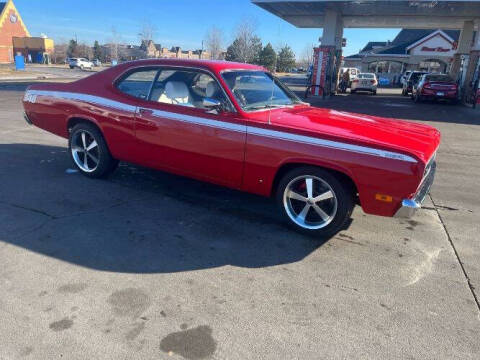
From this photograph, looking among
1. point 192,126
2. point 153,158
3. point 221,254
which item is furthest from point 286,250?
point 153,158

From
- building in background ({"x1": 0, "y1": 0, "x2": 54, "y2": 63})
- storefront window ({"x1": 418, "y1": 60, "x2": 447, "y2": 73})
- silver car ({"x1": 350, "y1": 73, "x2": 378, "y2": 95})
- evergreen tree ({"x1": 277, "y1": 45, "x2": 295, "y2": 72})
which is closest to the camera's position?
silver car ({"x1": 350, "y1": 73, "x2": 378, "y2": 95})

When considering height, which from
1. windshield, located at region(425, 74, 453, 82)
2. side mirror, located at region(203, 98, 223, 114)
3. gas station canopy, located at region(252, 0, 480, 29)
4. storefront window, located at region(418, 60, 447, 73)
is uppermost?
gas station canopy, located at region(252, 0, 480, 29)

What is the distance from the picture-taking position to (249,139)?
13.2 ft

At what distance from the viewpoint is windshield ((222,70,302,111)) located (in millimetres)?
4363

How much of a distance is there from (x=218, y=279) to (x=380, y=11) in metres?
23.7

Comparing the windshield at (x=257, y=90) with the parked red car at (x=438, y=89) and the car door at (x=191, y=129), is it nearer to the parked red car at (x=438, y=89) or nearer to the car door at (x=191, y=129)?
the car door at (x=191, y=129)

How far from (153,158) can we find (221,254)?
179 cm

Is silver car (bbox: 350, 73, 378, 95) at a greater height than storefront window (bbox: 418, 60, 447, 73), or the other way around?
storefront window (bbox: 418, 60, 447, 73)

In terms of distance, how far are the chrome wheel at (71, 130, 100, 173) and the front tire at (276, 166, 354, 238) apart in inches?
114

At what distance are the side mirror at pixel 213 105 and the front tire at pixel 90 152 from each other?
1910 millimetres

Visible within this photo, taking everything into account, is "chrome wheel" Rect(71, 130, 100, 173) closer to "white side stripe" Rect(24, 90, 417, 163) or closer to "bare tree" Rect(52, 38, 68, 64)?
"white side stripe" Rect(24, 90, 417, 163)

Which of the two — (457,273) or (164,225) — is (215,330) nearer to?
(164,225)

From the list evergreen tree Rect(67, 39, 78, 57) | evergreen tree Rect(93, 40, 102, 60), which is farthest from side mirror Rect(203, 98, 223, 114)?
evergreen tree Rect(67, 39, 78, 57)

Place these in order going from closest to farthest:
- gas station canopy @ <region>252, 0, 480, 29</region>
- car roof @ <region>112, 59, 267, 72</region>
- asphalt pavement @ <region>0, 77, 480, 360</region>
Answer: asphalt pavement @ <region>0, 77, 480, 360</region>, car roof @ <region>112, 59, 267, 72</region>, gas station canopy @ <region>252, 0, 480, 29</region>
